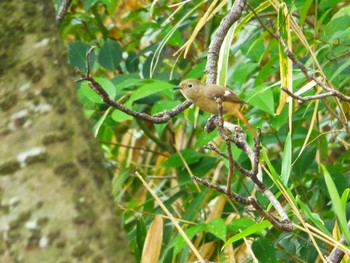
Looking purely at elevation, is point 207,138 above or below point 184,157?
above

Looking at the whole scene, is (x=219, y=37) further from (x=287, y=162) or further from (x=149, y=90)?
(x=287, y=162)

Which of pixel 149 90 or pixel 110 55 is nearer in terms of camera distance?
pixel 149 90

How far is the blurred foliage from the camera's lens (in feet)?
8.38

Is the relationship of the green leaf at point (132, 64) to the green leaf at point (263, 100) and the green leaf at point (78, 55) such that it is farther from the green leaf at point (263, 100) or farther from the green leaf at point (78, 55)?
the green leaf at point (263, 100)

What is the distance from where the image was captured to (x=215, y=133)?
2615 millimetres

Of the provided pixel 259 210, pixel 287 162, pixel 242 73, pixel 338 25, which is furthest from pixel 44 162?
pixel 242 73

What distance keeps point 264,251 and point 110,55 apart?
3.33 ft

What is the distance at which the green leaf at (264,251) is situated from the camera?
270cm

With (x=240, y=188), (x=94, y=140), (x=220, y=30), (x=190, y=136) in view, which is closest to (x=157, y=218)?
(x=240, y=188)

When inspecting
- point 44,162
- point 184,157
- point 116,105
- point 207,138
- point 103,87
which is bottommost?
point 184,157

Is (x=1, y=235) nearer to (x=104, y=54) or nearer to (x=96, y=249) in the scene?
(x=96, y=249)

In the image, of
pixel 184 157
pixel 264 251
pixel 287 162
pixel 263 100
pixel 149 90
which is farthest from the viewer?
pixel 184 157

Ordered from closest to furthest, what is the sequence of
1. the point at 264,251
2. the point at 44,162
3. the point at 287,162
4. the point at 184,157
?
the point at 44,162
the point at 287,162
the point at 264,251
the point at 184,157

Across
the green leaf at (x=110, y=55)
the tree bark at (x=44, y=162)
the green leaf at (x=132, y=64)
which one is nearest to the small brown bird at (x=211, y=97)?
the green leaf at (x=110, y=55)
